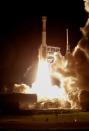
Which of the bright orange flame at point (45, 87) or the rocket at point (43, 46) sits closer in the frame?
the rocket at point (43, 46)

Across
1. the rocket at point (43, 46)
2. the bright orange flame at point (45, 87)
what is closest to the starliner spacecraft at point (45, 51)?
the rocket at point (43, 46)

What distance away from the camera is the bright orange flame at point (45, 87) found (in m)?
79.9

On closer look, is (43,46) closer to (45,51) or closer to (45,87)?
(45,51)

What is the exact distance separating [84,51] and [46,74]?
25.2 ft

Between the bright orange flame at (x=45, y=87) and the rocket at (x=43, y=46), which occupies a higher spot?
the rocket at (x=43, y=46)

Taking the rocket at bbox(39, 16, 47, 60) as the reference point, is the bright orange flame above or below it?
below

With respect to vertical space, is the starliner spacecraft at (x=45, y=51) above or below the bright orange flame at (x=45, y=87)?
above

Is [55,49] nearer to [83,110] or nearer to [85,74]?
[85,74]

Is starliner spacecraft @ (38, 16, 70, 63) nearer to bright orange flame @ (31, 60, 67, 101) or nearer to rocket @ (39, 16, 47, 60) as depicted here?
rocket @ (39, 16, 47, 60)

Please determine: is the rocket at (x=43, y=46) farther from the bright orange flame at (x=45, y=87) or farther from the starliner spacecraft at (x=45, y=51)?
the bright orange flame at (x=45, y=87)

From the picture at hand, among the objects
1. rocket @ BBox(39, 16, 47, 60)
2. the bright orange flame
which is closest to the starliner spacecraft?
rocket @ BBox(39, 16, 47, 60)

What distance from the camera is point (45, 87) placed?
81.6 meters

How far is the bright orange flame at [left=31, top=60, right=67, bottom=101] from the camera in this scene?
79.9 m

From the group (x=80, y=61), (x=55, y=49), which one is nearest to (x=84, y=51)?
(x=80, y=61)
